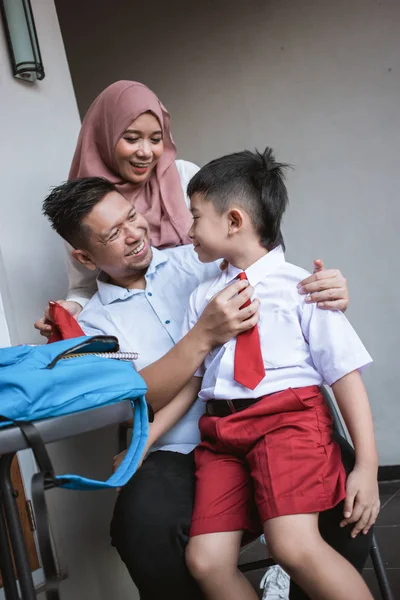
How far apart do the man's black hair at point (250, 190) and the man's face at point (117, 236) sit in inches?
9.0

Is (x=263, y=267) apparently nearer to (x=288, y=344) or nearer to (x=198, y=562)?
(x=288, y=344)

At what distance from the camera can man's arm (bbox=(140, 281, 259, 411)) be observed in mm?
1701

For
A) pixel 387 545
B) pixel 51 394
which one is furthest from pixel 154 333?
pixel 387 545

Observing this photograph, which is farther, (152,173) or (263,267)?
(152,173)

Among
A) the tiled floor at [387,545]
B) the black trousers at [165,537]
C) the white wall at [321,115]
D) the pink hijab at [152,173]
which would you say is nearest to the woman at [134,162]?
the pink hijab at [152,173]

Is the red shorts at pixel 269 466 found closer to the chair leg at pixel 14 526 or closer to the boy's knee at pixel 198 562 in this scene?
the boy's knee at pixel 198 562

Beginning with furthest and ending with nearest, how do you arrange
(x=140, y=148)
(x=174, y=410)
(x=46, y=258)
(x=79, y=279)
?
1. (x=46, y=258)
2. (x=79, y=279)
3. (x=140, y=148)
4. (x=174, y=410)

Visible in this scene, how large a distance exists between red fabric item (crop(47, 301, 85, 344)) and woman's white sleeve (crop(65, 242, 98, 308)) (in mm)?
403

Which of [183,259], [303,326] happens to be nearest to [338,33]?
[183,259]

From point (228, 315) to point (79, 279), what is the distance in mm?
800

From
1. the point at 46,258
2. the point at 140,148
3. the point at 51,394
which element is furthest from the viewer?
the point at 46,258

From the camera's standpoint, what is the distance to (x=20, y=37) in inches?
95.5

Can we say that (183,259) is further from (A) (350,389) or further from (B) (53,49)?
(B) (53,49)

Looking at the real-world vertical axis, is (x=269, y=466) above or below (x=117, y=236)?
below
